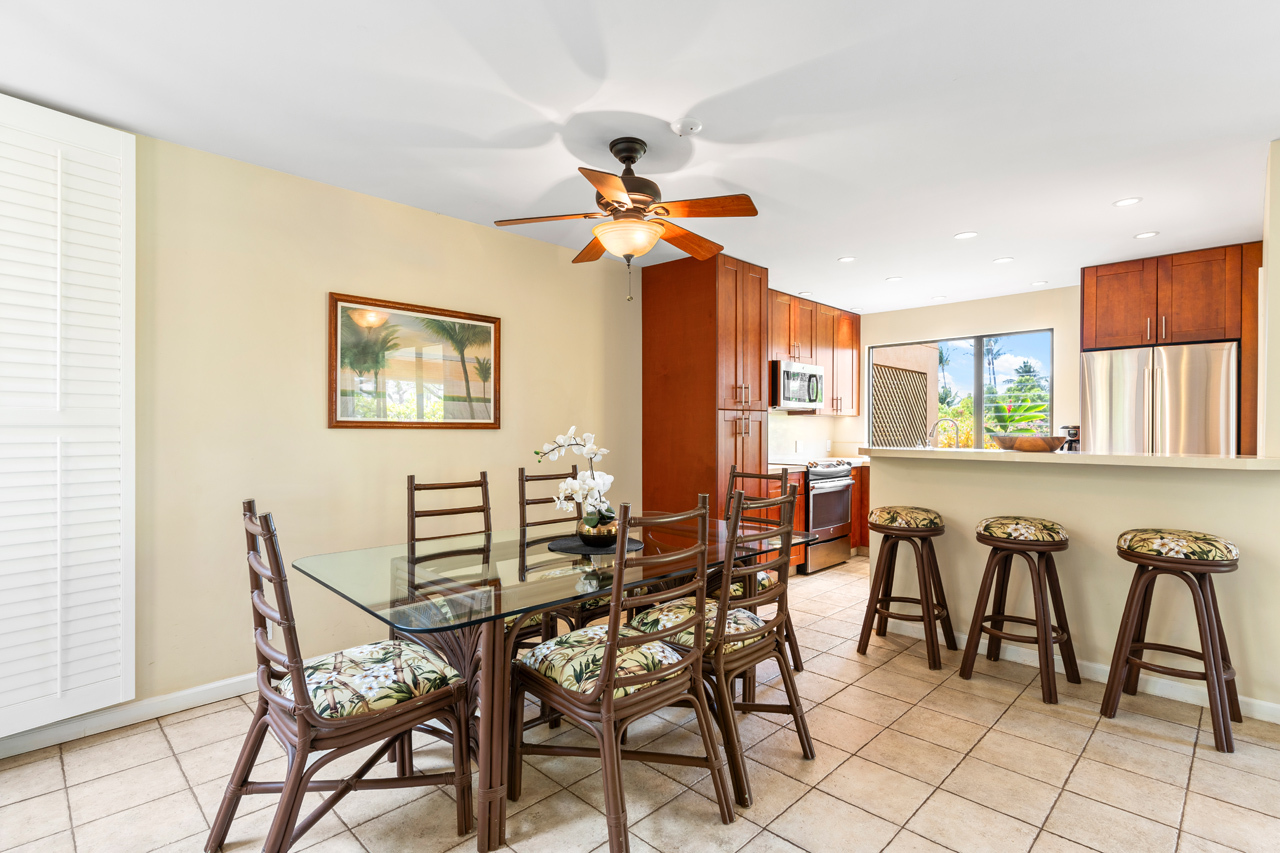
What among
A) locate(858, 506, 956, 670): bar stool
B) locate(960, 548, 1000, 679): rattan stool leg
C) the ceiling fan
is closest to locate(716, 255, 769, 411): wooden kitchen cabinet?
locate(858, 506, 956, 670): bar stool

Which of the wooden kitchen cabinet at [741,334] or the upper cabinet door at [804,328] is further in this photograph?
the upper cabinet door at [804,328]

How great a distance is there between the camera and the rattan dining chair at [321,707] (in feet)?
5.05

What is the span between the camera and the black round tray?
237 cm

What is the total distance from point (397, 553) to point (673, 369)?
2.55 meters

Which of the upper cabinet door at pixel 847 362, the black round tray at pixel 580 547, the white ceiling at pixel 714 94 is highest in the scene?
the white ceiling at pixel 714 94

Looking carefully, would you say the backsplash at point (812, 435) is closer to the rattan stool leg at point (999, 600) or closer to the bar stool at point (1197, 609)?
the rattan stool leg at point (999, 600)

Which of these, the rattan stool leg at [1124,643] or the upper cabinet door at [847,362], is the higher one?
the upper cabinet door at [847,362]

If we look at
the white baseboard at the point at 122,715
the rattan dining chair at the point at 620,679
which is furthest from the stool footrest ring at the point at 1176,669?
the white baseboard at the point at 122,715

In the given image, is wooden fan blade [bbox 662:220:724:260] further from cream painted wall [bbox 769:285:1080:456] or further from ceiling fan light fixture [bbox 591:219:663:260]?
cream painted wall [bbox 769:285:1080:456]

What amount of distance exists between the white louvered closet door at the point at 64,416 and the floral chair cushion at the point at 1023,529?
3.76 metres

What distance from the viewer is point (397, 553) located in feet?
7.82

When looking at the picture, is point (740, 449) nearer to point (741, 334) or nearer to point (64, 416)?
point (741, 334)

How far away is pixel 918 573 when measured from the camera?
3.25 metres

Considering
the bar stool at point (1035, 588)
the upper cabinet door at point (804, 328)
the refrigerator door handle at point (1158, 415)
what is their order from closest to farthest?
the bar stool at point (1035, 588), the refrigerator door handle at point (1158, 415), the upper cabinet door at point (804, 328)
